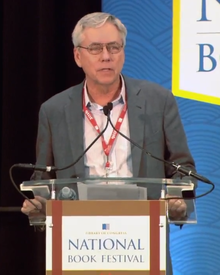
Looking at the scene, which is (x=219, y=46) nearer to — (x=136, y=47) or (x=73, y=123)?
(x=136, y=47)

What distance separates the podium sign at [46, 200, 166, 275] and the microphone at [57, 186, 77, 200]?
85 mm

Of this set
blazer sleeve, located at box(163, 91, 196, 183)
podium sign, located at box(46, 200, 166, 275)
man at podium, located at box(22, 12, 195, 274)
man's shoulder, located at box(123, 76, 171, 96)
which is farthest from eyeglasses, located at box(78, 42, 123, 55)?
podium sign, located at box(46, 200, 166, 275)

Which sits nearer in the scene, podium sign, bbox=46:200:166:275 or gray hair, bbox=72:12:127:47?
podium sign, bbox=46:200:166:275

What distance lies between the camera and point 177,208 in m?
2.16

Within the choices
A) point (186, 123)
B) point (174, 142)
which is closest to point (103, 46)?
point (174, 142)

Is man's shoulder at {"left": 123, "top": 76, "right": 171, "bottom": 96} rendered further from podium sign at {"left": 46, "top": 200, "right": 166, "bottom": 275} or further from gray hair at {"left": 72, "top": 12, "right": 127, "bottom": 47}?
podium sign at {"left": 46, "top": 200, "right": 166, "bottom": 275}

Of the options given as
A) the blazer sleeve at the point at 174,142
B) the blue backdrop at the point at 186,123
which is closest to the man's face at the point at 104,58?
→ the blazer sleeve at the point at 174,142

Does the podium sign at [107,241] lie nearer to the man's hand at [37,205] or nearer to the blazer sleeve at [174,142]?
the man's hand at [37,205]

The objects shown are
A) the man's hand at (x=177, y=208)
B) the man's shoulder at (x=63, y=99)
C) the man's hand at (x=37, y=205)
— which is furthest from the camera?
the man's shoulder at (x=63, y=99)

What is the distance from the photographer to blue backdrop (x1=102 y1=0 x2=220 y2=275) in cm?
371

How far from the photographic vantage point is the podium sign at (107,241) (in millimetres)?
1981

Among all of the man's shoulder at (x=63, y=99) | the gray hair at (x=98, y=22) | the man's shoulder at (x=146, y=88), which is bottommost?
Result: the man's shoulder at (x=63, y=99)

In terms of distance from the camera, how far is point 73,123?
2.86m

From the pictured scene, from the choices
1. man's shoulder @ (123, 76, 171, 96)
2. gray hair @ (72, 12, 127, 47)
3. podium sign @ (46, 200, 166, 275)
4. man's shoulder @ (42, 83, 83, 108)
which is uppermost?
gray hair @ (72, 12, 127, 47)
